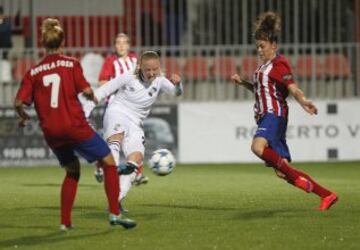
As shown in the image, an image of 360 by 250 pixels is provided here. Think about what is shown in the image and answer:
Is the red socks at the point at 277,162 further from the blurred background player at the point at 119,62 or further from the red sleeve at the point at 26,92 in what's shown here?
the blurred background player at the point at 119,62

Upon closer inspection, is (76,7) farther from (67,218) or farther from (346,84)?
(67,218)

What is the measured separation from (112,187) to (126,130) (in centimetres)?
225

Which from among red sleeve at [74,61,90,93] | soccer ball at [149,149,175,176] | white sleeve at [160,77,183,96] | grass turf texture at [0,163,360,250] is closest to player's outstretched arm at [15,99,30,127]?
red sleeve at [74,61,90,93]

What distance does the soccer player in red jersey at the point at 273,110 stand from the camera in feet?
37.3

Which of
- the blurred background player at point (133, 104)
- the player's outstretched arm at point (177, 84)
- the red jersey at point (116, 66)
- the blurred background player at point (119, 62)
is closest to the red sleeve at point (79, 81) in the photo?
the blurred background player at point (133, 104)

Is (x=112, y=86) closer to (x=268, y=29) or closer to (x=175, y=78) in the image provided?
(x=175, y=78)

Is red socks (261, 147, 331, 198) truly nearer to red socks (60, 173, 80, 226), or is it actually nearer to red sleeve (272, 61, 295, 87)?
red sleeve (272, 61, 295, 87)

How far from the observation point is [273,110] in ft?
37.7

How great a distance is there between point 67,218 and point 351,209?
10.9 ft

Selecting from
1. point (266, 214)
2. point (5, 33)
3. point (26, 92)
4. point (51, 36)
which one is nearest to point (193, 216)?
point (266, 214)

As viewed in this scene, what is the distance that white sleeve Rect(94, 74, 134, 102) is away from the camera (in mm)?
11016

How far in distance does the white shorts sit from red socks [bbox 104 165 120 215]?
187cm

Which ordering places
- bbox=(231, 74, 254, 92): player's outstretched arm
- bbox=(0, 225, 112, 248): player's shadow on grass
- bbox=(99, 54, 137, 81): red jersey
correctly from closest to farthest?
bbox=(0, 225, 112, 248): player's shadow on grass
bbox=(231, 74, 254, 92): player's outstretched arm
bbox=(99, 54, 137, 81): red jersey

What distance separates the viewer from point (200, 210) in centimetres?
1173
